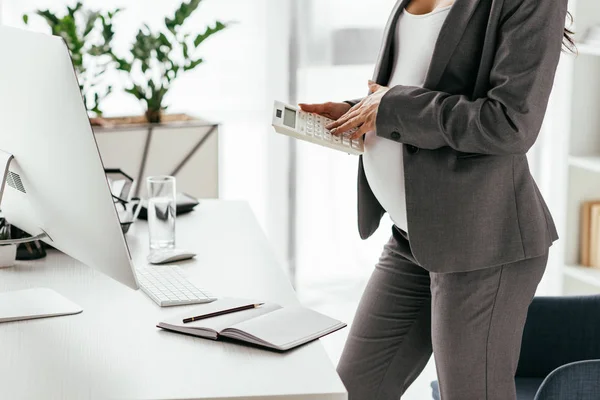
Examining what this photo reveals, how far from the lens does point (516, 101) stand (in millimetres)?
1410

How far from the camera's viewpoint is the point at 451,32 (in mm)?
1479

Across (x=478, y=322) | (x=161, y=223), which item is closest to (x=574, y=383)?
(x=478, y=322)

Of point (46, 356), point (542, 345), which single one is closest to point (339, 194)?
point (542, 345)

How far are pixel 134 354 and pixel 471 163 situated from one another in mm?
652

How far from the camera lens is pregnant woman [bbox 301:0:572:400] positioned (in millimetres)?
1419

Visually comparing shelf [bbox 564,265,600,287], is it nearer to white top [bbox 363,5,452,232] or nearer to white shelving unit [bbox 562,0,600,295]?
white shelving unit [bbox 562,0,600,295]

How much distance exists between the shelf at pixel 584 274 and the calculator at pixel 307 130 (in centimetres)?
157

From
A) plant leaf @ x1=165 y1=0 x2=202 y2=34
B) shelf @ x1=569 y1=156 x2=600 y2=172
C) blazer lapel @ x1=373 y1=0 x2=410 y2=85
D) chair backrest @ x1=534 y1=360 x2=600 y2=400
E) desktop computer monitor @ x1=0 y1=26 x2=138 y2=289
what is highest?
plant leaf @ x1=165 y1=0 x2=202 y2=34

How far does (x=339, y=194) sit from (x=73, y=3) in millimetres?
1282

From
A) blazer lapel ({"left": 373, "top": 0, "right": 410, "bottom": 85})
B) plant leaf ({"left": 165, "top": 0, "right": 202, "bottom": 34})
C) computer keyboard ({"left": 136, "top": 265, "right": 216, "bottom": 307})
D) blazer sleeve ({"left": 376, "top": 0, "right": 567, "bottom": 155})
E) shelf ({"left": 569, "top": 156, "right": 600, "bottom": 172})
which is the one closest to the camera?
blazer sleeve ({"left": 376, "top": 0, "right": 567, "bottom": 155})

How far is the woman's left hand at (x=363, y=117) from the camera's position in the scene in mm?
1557

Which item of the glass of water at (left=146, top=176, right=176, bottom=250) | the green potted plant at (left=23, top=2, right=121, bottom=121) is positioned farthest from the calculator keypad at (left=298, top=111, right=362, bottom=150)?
the green potted plant at (left=23, top=2, right=121, bottom=121)

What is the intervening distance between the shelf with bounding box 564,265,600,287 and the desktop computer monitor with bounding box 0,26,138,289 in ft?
6.64

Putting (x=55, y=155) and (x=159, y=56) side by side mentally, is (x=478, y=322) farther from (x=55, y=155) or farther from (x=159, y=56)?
(x=159, y=56)
